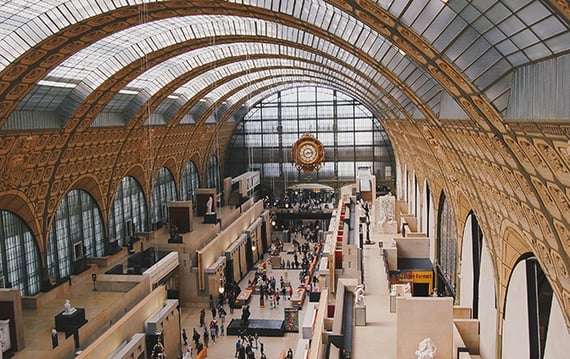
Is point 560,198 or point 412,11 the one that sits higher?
point 412,11

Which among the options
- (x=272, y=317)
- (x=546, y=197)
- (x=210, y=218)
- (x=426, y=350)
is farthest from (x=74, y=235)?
(x=546, y=197)

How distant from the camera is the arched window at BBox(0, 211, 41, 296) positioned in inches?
1077

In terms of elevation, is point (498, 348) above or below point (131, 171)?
below

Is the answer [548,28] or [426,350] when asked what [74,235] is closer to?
[426,350]

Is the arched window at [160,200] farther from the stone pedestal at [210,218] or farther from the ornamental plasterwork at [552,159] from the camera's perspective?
the ornamental plasterwork at [552,159]

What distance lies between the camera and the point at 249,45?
3622 centimetres

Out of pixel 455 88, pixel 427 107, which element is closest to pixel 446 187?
pixel 427 107

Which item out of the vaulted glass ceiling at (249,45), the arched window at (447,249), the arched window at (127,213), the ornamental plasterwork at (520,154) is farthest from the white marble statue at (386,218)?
the ornamental plasterwork at (520,154)

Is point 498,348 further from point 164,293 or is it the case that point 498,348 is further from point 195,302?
point 195,302

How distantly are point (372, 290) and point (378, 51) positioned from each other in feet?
32.7

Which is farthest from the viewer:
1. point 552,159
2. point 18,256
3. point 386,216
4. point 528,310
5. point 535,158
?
point 386,216

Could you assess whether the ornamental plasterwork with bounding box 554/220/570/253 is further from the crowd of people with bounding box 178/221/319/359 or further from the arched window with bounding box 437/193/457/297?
the crowd of people with bounding box 178/221/319/359

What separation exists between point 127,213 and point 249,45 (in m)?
15.2

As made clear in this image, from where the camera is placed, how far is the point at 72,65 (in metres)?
27.5
